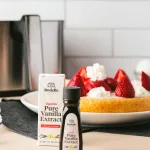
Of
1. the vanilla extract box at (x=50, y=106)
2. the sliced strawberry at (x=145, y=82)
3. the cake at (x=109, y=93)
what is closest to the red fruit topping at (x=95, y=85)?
the cake at (x=109, y=93)

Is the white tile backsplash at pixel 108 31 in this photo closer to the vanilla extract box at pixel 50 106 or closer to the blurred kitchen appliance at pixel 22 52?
the blurred kitchen appliance at pixel 22 52

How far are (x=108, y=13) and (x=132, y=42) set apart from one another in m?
0.13

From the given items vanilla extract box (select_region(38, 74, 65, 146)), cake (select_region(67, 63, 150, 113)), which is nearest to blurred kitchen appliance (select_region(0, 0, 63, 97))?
cake (select_region(67, 63, 150, 113))

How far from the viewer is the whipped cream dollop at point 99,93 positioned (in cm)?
96

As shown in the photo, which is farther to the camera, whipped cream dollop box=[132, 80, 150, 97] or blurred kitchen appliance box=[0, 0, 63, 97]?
blurred kitchen appliance box=[0, 0, 63, 97]

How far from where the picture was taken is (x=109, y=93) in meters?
0.98

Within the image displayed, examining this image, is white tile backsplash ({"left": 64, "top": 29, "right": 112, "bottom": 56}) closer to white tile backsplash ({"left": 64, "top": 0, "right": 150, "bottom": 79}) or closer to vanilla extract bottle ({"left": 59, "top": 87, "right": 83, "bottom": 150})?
white tile backsplash ({"left": 64, "top": 0, "right": 150, "bottom": 79})

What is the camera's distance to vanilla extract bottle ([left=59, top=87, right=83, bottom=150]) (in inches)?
27.4

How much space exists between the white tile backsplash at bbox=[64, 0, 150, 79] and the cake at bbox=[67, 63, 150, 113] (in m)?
0.41

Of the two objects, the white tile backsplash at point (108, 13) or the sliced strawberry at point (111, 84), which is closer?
the sliced strawberry at point (111, 84)

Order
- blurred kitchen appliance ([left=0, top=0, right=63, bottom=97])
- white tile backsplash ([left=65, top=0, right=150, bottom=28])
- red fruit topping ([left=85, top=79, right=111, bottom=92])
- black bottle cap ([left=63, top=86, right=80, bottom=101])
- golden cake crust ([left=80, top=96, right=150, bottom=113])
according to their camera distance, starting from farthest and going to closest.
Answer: white tile backsplash ([left=65, top=0, right=150, bottom=28]) < blurred kitchen appliance ([left=0, top=0, right=63, bottom=97]) < red fruit topping ([left=85, top=79, right=111, bottom=92]) < golden cake crust ([left=80, top=96, right=150, bottom=113]) < black bottle cap ([left=63, top=86, right=80, bottom=101])

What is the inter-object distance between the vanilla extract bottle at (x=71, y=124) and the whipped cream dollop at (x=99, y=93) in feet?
0.86

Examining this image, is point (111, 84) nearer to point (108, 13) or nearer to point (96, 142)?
point (96, 142)

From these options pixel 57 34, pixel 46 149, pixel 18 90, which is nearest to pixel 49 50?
pixel 57 34
